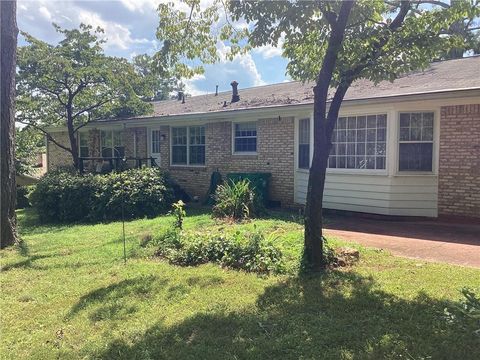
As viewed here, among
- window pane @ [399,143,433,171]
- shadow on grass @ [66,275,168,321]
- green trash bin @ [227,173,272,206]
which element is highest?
window pane @ [399,143,433,171]

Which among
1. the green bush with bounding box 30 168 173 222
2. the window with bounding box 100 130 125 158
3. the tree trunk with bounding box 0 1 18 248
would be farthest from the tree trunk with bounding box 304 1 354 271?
the window with bounding box 100 130 125 158

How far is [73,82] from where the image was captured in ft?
48.4

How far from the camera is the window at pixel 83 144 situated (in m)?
20.2

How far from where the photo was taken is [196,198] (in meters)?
14.9

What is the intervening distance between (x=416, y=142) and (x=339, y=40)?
5264mm

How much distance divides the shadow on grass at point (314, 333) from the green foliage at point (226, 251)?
1.11 metres

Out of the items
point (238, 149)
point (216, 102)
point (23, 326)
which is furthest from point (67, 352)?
point (216, 102)

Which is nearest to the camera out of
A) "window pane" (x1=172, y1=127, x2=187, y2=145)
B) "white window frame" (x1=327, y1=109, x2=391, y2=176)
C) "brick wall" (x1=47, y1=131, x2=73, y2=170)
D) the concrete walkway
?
the concrete walkway

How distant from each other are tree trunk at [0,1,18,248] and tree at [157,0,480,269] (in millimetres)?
4796

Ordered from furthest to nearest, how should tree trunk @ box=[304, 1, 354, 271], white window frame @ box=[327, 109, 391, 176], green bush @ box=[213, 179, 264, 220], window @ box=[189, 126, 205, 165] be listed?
window @ box=[189, 126, 205, 165] → green bush @ box=[213, 179, 264, 220] → white window frame @ box=[327, 109, 391, 176] → tree trunk @ box=[304, 1, 354, 271]

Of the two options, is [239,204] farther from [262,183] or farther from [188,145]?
[188,145]

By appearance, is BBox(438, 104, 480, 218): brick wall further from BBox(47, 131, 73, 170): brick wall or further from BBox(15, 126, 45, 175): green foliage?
BBox(47, 131, 73, 170): brick wall

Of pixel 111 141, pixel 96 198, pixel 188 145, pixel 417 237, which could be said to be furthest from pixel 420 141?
pixel 111 141

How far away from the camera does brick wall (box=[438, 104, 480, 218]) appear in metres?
8.93
